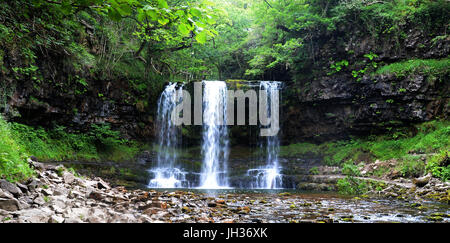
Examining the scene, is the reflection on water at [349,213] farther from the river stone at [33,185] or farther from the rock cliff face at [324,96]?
the rock cliff face at [324,96]

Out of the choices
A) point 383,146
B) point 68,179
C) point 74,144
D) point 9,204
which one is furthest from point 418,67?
point 74,144

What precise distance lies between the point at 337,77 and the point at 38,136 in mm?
13141

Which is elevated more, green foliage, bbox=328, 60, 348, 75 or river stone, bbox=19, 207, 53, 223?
green foliage, bbox=328, 60, 348, 75

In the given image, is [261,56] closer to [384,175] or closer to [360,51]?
[360,51]

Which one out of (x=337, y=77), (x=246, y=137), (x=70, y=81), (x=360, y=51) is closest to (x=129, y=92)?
(x=70, y=81)

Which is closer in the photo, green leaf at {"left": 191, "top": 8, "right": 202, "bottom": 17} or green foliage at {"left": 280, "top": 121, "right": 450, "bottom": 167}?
green leaf at {"left": 191, "top": 8, "right": 202, "bottom": 17}

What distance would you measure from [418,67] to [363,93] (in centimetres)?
222

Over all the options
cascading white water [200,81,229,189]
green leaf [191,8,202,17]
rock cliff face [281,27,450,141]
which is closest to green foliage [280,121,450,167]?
rock cliff face [281,27,450,141]

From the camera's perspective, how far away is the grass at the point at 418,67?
969cm

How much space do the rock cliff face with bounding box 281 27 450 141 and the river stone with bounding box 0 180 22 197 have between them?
12.2 metres

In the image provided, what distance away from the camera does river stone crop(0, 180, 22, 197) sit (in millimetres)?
2955

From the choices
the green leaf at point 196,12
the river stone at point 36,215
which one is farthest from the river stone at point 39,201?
the green leaf at point 196,12

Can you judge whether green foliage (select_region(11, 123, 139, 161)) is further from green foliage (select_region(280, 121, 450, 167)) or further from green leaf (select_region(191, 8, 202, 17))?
green leaf (select_region(191, 8, 202, 17))

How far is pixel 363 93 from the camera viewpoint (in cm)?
1155
